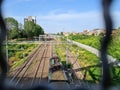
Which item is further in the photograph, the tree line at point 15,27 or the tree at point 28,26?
the tree at point 28,26

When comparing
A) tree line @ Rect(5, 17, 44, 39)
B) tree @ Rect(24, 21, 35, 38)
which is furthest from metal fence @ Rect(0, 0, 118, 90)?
tree @ Rect(24, 21, 35, 38)

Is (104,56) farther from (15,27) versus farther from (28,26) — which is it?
(28,26)

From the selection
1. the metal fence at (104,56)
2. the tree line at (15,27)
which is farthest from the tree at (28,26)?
the metal fence at (104,56)

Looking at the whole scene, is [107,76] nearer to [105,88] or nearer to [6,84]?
[105,88]

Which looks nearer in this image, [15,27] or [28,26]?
[15,27]

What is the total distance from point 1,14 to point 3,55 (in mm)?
90

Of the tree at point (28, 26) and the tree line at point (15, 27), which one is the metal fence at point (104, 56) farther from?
the tree at point (28, 26)

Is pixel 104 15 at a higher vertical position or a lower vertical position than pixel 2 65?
higher

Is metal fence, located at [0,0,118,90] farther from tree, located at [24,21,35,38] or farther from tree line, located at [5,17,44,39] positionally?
tree, located at [24,21,35,38]

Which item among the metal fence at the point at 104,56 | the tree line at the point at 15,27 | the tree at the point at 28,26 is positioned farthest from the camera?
the tree at the point at 28,26

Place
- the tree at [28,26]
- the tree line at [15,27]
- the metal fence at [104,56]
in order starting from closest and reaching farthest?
1. the metal fence at [104,56]
2. the tree line at [15,27]
3. the tree at [28,26]

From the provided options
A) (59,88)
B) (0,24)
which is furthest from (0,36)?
(59,88)

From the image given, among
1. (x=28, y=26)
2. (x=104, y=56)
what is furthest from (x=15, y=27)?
(x=28, y=26)

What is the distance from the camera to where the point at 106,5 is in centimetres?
61
